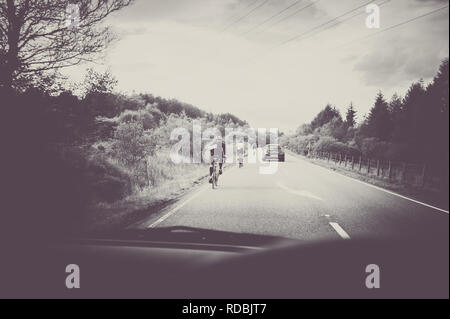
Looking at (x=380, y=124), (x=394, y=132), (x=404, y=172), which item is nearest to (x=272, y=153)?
(x=404, y=172)

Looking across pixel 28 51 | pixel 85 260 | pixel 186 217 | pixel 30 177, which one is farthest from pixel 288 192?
pixel 85 260

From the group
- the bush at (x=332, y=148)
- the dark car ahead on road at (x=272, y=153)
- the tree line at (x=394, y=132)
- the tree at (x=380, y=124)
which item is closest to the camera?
the tree line at (x=394, y=132)

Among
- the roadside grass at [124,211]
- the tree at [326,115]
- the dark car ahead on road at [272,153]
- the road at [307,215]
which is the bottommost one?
the road at [307,215]

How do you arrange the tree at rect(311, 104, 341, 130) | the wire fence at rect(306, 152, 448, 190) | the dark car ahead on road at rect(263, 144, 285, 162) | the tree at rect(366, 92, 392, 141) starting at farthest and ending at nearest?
the tree at rect(311, 104, 341, 130) → the tree at rect(366, 92, 392, 141) → the dark car ahead on road at rect(263, 144, 285, 162) → the wire fence at rect(306, 152, 448, 190)

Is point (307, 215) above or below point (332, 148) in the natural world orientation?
below

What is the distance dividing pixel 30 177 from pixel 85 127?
2.15m

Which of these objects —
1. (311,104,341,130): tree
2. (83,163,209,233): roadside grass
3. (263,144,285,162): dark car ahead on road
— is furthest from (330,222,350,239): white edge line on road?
(311,104,341,130): tree

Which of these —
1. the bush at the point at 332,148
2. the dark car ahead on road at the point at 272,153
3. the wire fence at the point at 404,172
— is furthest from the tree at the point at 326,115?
the wire fence at the point at 404,172

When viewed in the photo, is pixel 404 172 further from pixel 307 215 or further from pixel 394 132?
pixel 394 132

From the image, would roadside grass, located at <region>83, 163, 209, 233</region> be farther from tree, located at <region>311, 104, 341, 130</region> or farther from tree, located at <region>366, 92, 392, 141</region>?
tree, located at <region>311, 104, 341, 130</region>

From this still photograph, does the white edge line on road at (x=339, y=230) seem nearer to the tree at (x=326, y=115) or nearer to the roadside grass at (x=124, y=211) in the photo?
the roadside grass at (x=124, y=211)

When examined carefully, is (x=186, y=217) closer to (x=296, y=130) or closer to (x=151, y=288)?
(x=151, y=288)

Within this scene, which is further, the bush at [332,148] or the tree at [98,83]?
the bush at [332,148]

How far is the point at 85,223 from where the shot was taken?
689cm
